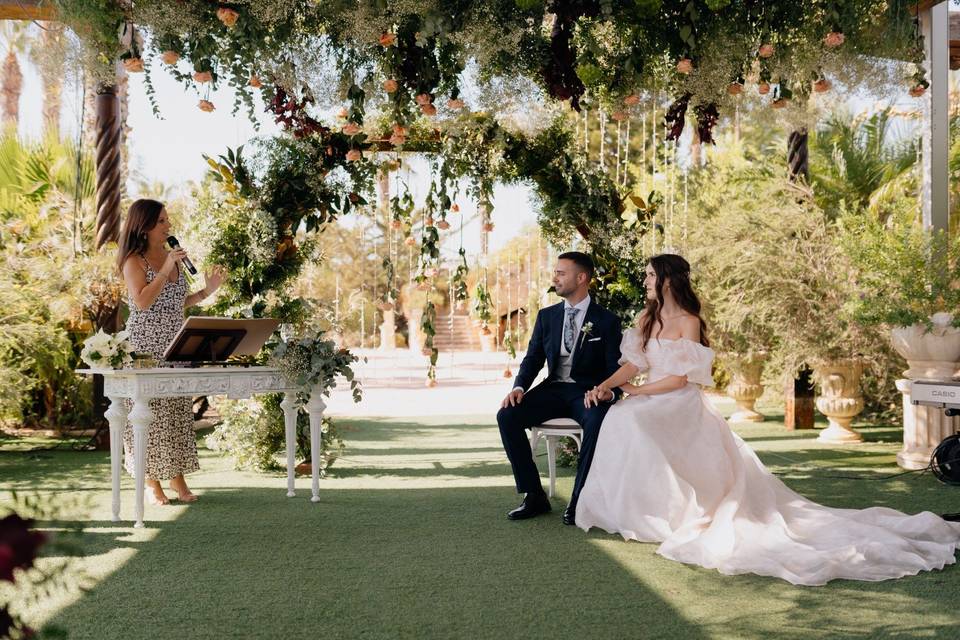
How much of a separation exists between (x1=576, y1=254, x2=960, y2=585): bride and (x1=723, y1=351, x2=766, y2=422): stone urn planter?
466cm

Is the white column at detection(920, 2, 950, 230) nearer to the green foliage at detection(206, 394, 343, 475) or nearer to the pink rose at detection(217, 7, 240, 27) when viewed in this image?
the green foliage at detection(206, 394, 343, 475)

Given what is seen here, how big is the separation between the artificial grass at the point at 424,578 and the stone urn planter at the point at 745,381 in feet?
10.9

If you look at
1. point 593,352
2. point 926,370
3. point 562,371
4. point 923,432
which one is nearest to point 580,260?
point 593,352

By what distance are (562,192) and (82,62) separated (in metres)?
3.12

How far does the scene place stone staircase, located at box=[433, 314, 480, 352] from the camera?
1705cm

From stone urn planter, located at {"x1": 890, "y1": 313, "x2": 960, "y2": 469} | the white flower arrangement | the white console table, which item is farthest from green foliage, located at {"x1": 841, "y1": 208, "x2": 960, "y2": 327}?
the white flower arrangement

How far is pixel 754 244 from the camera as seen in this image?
866 centimetres

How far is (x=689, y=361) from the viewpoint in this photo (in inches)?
186

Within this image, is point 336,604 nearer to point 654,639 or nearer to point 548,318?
point 654,639

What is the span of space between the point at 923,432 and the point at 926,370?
47 centimetres

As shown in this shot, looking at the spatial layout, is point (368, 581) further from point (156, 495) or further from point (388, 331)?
point (388, 331)

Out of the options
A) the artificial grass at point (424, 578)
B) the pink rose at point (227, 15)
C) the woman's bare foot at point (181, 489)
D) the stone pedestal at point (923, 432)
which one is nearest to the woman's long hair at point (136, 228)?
the pink rose at point (227, 15)

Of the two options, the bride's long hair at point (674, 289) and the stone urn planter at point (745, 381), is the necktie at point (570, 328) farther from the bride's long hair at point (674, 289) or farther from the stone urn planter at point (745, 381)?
the stone urn planter at point (745, 381)

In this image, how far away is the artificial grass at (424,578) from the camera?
3070 mm
